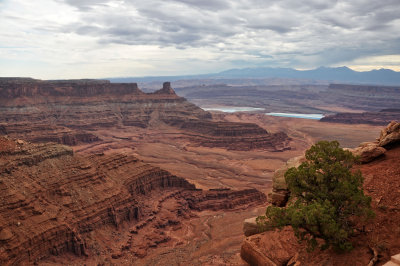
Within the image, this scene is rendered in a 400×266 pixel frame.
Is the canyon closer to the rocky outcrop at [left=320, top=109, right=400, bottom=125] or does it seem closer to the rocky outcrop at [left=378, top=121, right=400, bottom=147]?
the rocky outcrop at [left=378, top=121, right=400, bottom=147]

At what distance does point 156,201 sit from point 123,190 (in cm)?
732

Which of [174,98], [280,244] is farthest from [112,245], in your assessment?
[174,98]

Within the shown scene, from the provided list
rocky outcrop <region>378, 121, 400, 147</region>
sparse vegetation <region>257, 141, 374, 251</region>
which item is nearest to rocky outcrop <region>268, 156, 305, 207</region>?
sparse vegetation <region>257, 141, 374, 251</region>

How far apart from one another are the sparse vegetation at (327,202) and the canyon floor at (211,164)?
7.43 m

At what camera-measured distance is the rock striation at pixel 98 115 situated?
110869 millimetres

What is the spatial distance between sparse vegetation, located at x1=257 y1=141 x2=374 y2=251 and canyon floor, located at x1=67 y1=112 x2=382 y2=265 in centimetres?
743

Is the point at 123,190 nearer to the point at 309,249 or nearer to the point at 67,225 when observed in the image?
the point at 67,225

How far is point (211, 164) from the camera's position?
88375 mm

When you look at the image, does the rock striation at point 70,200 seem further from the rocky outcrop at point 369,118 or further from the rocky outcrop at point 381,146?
the rocky outcrop at point 369,118

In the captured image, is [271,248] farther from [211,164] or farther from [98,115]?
[98,115]

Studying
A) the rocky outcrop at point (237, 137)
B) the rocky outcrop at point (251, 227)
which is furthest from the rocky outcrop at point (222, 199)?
the rocky outcrop at point (237, 137)

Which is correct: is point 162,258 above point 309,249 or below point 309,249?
below

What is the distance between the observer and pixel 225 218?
47.9 meters

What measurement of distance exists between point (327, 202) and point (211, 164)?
73.1m
